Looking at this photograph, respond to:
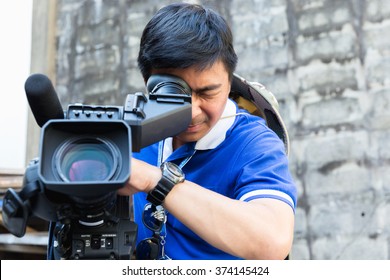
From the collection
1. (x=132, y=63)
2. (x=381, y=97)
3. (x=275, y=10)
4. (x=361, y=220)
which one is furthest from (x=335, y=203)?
(x=132, y=63)

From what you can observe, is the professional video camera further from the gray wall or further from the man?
the gray wall

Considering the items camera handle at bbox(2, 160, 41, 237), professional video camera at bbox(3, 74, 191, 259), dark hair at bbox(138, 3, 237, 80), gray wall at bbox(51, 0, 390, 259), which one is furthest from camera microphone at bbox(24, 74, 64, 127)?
gray wall at bbox(51, 0, 390, 259)

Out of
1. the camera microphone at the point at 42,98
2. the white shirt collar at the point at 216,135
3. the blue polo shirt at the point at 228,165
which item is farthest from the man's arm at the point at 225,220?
the white shirt collar at the point at 216,135

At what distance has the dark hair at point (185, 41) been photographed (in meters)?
1.56

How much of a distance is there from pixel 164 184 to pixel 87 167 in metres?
0.17

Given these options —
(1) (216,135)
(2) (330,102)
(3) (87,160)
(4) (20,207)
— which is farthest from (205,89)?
(2) (330,102)

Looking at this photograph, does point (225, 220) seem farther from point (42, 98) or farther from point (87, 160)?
point (42, 98)

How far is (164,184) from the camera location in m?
1.29

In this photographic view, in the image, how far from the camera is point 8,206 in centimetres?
126

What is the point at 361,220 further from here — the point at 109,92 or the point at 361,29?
the point at 109,92

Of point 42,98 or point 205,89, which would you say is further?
point 205,89

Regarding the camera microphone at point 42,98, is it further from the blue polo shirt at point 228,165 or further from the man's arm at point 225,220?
the blue polo shirt at point 228,165

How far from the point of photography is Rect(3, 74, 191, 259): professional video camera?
3.88 ft

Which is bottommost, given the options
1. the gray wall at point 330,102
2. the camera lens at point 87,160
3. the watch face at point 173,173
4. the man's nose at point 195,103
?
the gray wall at point 330,102
